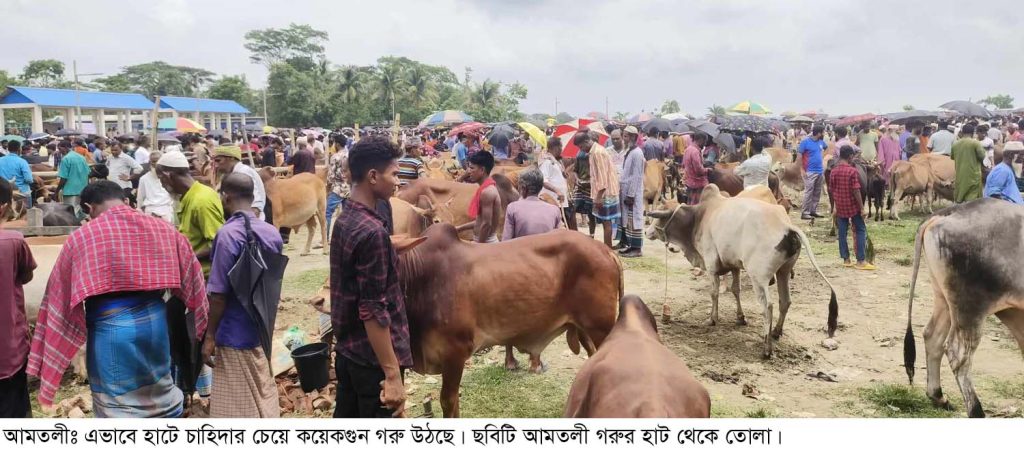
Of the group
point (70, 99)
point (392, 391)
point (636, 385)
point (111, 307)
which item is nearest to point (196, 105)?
point (70, 99)

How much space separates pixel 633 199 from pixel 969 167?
5022mm

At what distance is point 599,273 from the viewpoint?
505 centimetres

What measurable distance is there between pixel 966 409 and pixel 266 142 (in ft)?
74.3

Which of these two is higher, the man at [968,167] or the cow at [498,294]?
the man at [968,167]

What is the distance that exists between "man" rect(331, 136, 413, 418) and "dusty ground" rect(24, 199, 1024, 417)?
232 centimetres

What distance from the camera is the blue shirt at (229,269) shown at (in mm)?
4039

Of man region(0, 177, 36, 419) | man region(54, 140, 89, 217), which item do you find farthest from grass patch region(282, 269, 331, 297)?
man region(0, 177, 36, 419)

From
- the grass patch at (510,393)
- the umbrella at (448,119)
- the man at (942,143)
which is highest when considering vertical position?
the umbrella at (448,119)

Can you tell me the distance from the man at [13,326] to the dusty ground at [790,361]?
232cm

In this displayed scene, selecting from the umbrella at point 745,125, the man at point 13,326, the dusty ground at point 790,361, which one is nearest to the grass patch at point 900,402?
the dusty ground at point 790,361

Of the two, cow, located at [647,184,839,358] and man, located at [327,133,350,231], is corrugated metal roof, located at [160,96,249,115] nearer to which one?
man, located at [327,133,350,231]

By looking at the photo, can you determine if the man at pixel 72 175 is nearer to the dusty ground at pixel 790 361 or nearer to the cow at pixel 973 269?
the dusty ground at pixel 790 361

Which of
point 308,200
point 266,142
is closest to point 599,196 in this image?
point 308,200

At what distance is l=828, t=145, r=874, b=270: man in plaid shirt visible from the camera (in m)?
9.78
